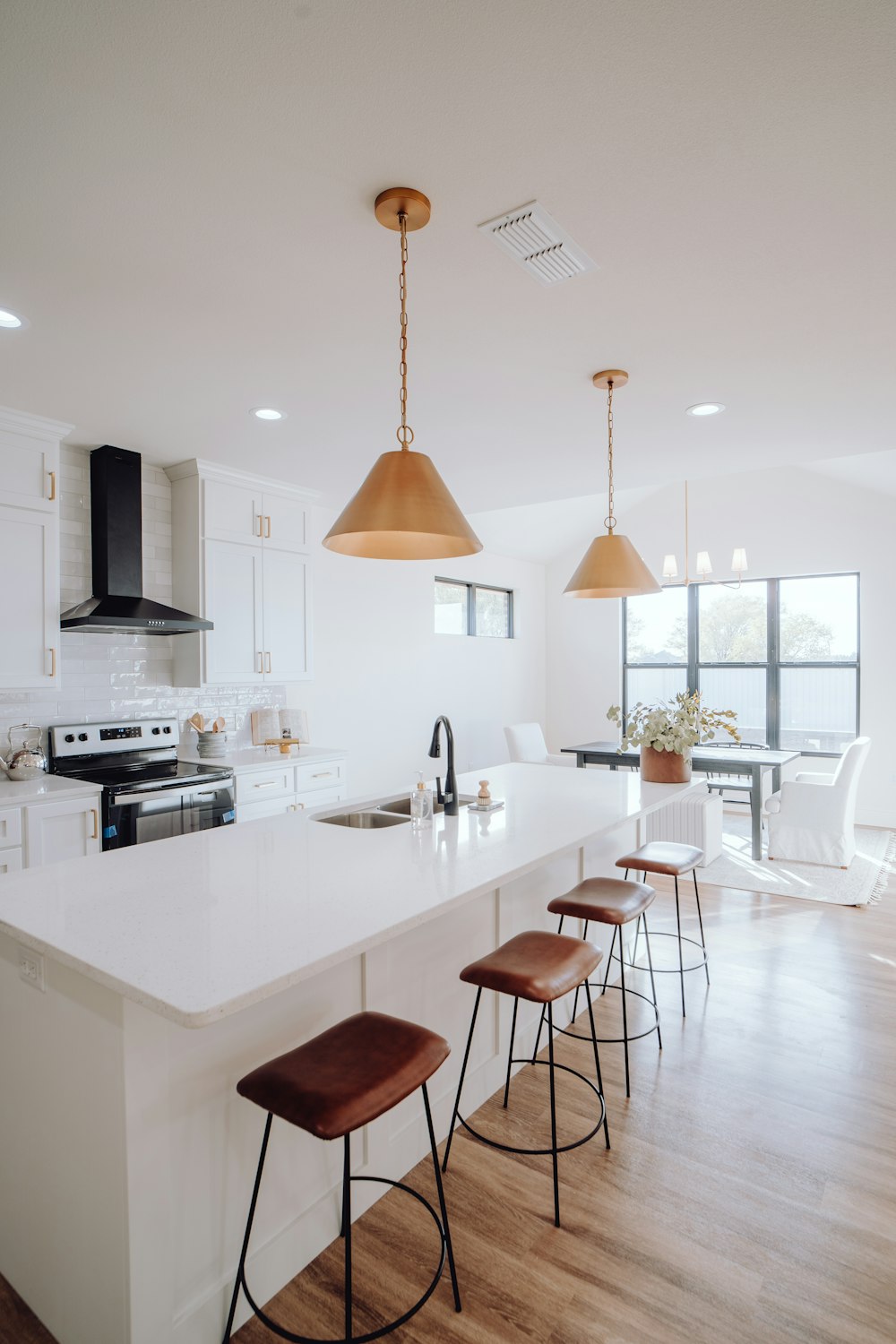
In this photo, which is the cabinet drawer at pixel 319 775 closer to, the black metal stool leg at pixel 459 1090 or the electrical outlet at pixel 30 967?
the black metal stool leg at pixel 459 1090

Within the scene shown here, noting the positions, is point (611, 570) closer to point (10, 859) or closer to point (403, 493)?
point (403, 493)

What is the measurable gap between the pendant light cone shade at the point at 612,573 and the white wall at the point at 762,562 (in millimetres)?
4334

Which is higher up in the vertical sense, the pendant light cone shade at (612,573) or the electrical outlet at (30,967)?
the pendant light cone shade at (612,573)

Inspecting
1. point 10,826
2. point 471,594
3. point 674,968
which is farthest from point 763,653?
point 10,826

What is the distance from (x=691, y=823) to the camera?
516 centimetres

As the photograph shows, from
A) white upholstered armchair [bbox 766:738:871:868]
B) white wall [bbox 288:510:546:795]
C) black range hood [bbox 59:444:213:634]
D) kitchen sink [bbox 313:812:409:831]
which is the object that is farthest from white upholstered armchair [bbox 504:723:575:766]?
kitchen sink [bbox 313:812:409:831]

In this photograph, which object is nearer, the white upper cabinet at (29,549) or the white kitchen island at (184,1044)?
the white kitchen island at (184,1044)

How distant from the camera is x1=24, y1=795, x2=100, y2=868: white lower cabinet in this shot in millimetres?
2965

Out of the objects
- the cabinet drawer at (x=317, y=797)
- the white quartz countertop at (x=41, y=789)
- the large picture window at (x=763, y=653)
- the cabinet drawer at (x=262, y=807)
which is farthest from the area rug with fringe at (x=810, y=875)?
the white quartz countertop at (x=41, y=789)

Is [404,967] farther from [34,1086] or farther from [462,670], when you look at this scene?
[462,670]

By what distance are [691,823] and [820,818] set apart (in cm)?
90

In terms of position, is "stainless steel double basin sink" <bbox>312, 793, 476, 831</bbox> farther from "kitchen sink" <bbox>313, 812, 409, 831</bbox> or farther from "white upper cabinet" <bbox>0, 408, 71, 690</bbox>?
"white upper cabinet" <bbox>0, 408, 71, 690</bbox>

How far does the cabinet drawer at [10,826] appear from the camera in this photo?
2.87 metres

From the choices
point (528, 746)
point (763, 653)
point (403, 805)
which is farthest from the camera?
point (763, 653)
